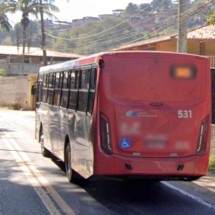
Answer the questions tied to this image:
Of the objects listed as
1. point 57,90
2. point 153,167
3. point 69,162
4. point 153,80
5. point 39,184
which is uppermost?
point 153,80

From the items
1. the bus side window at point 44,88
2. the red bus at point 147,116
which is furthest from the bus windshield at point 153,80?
the bus side window at point 44,88

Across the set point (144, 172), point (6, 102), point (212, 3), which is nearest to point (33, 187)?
point (144, 172)

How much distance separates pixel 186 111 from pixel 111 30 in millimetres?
67532

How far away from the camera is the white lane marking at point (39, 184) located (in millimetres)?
8242

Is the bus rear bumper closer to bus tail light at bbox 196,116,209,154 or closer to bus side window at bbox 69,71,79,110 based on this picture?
bus tail light at bbox 196,116,209,154

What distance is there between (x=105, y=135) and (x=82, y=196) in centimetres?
136

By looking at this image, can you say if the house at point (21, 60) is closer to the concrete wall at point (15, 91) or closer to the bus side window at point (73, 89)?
the concrete wall at point (15, 91)

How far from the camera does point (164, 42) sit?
124 ft

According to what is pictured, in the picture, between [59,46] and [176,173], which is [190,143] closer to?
[176,173]

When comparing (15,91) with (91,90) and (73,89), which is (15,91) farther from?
(91,90)

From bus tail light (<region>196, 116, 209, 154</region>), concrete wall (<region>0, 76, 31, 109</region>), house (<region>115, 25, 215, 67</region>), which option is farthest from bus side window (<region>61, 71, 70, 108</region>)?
concrete wall (<region>0, 76, 31, 109</region>)

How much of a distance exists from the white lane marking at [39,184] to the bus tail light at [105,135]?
42.5 inches

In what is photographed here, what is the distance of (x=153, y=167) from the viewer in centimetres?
862

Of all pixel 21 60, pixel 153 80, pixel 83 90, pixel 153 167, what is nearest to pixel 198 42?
pixel 83 90
